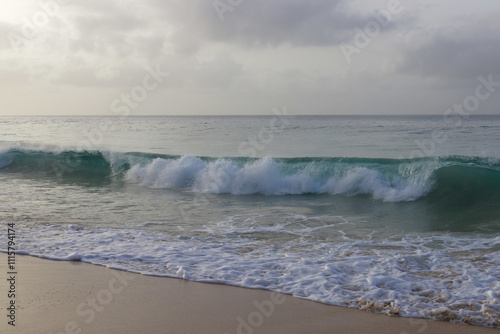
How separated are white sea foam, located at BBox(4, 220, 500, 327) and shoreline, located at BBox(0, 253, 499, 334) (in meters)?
0.26

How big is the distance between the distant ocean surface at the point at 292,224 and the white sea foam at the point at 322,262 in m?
Answer: 0.02

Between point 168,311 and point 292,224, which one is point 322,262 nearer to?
point 168,311

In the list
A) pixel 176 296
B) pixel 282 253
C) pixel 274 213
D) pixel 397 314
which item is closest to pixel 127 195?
pixel 274 213

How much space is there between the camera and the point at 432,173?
547 inches

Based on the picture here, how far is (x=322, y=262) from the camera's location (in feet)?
21.7

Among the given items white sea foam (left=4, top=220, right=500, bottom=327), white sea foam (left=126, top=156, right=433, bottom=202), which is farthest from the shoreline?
white sea foam (left=126, top=156, right=433, bottom=202)

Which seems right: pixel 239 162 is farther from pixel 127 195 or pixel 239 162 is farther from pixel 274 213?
pixel 274 213

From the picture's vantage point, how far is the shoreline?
441 centimetres

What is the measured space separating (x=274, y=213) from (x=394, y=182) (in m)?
5.12

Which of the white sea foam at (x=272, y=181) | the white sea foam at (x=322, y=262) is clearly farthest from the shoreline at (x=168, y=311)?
the white sea foam at (x=272, y=181)

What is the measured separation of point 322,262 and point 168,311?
2622 mm

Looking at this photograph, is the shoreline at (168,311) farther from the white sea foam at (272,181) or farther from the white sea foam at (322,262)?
the white sea foam at (272,181)

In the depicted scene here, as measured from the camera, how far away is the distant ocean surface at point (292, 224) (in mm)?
5703

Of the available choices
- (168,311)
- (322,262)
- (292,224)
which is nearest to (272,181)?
(292,224)
